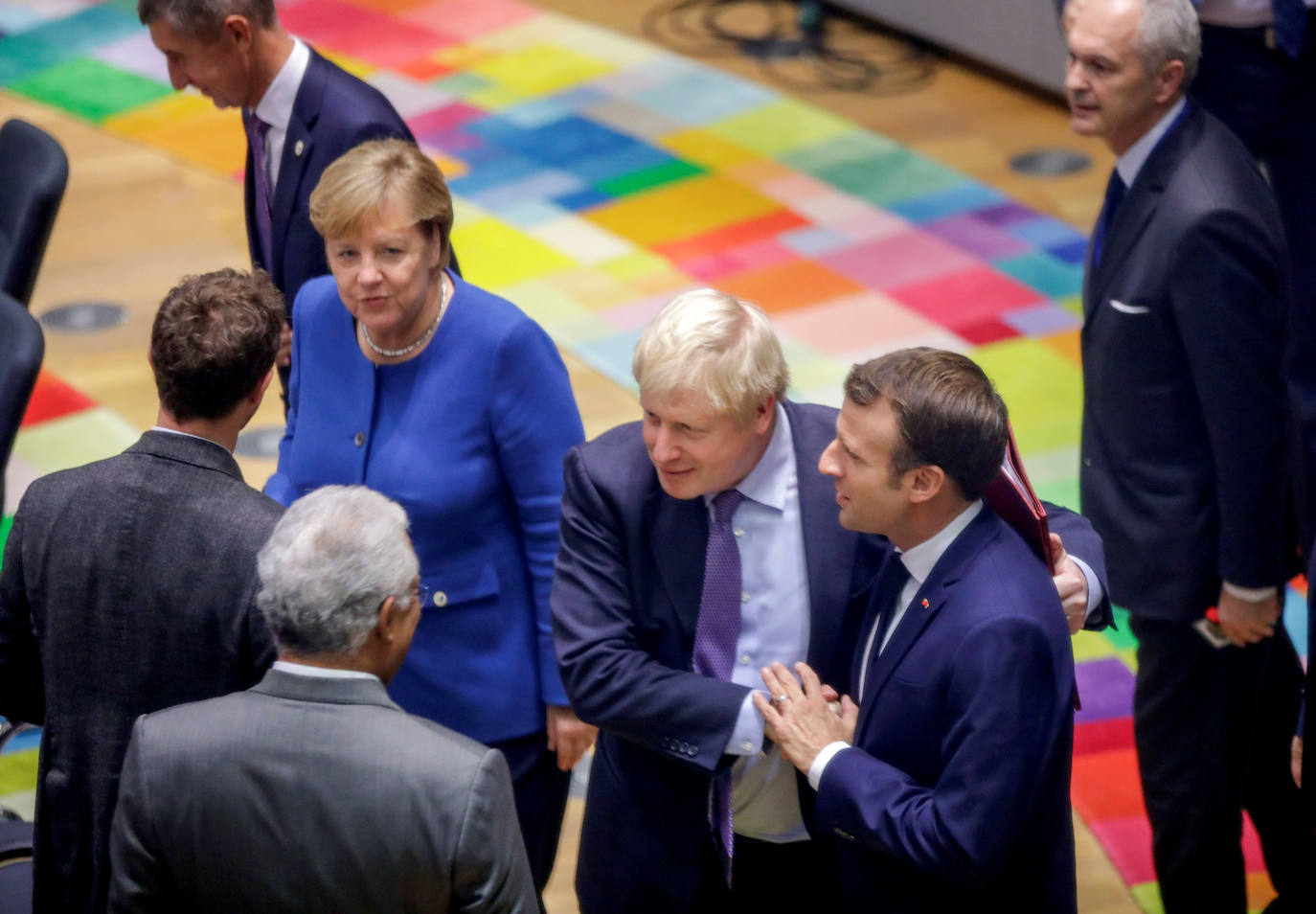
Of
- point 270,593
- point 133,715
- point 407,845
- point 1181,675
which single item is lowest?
point 1181,675

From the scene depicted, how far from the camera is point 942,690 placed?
2.11m

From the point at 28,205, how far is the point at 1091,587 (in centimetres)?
249

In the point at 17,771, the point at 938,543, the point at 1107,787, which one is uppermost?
the point at 938,543

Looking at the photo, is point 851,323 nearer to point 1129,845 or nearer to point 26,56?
point 1129,845

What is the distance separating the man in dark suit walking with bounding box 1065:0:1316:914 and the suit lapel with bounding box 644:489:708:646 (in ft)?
3.47

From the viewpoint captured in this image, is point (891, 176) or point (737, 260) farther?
point (891, 176)

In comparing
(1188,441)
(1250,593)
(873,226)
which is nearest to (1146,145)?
(1188,441)

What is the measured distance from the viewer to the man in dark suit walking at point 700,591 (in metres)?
2.28

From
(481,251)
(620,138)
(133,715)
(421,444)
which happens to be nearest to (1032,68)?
(620,138)

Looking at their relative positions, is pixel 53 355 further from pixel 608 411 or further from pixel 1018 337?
pixel 1018 337

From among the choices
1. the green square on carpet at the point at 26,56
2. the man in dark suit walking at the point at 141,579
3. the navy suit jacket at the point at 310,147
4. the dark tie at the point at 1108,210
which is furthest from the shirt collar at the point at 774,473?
the green square on carpet at the point at 26,56

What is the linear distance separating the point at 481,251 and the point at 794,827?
3.85m

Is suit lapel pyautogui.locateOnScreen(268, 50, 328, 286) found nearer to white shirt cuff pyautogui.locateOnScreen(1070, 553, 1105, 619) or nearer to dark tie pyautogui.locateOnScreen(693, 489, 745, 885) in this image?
dark tie pyautogui.locateOnScreen(693, 489, 745, 885)

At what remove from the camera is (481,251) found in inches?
236
